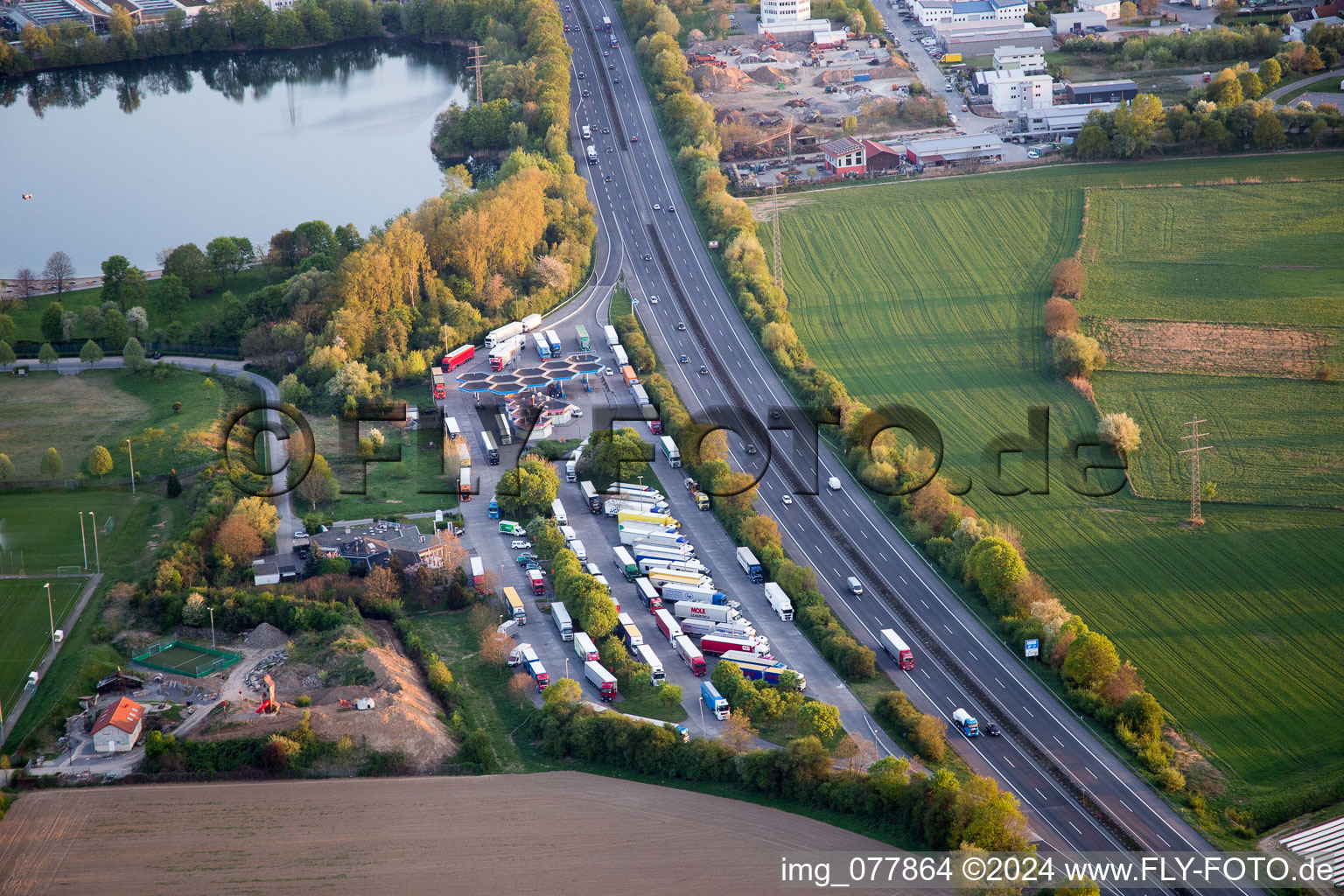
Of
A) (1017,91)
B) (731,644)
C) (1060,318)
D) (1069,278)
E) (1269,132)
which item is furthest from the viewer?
(1017,91)

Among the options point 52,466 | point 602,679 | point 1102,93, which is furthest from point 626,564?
point 1102,93

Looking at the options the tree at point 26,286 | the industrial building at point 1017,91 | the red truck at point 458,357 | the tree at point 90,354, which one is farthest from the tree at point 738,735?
the industrial building at point 1017,91

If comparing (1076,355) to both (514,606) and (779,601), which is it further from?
(514,606)

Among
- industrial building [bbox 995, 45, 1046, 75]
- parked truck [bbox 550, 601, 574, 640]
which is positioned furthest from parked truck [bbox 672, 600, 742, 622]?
industrial building [bbox 995, 45, 1046, 75]

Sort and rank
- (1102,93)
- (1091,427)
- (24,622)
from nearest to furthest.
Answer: (24,622)
(1091,427)
(1102,93)

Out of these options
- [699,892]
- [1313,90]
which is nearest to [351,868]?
[699,892]

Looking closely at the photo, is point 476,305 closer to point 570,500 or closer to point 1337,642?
point 570,500

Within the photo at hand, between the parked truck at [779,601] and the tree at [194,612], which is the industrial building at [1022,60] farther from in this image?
the tree at [194,612]
